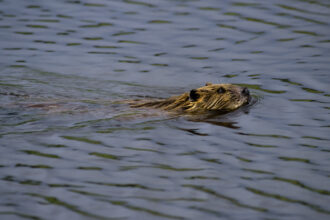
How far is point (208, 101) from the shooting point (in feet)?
27.0

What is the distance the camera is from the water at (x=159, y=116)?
17.2 feet

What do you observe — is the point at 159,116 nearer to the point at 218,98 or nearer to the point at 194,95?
the point at 194,95

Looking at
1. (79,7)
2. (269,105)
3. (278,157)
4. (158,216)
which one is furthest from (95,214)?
(79,7)

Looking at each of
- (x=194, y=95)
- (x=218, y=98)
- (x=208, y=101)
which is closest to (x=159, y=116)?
(x=194, y=95)

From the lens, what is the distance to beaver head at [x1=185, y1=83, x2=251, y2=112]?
8148 millimetres

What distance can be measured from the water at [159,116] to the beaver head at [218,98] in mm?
215

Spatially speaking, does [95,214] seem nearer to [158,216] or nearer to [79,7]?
[158,216]

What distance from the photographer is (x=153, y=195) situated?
5.28 m

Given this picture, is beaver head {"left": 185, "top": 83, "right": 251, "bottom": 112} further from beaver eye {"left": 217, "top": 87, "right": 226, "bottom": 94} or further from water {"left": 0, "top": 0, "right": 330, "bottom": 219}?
water {"left": 0, "top": 0, "right": 330, "bottom": 219}

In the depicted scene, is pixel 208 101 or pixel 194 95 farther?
pixel 208 101

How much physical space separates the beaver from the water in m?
0.23

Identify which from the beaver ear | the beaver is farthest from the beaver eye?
the beaver ear

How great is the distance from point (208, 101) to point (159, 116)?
795mm

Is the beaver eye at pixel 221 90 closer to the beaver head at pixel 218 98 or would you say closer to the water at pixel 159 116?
the beaver head at pixel 218 98
